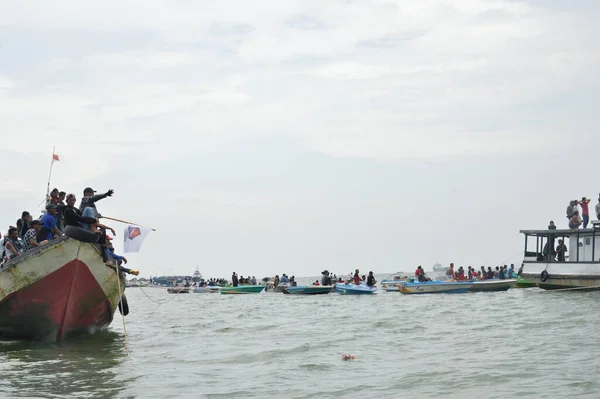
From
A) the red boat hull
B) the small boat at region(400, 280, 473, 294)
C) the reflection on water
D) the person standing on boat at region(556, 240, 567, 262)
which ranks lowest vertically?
the reflection on water

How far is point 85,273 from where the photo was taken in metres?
17.6

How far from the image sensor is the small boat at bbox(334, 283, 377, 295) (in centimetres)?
4638

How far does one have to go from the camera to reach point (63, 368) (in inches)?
567

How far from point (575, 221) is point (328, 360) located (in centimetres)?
2619

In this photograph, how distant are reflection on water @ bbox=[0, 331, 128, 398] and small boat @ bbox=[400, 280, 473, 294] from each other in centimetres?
2749

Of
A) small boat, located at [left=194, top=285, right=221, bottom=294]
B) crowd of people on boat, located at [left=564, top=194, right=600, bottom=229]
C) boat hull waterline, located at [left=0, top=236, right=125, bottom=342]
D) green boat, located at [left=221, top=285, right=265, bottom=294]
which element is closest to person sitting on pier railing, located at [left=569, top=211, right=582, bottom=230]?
crowd of people on boat, located at [left=564, top=194, right=600, bottom=229]

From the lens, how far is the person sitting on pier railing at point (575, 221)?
38.0 meters

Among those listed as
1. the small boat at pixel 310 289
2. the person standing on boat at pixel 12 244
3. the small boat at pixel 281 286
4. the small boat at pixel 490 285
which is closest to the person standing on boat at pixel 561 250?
the small boat at pixel 490 285

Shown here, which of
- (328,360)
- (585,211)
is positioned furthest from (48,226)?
(585,211)

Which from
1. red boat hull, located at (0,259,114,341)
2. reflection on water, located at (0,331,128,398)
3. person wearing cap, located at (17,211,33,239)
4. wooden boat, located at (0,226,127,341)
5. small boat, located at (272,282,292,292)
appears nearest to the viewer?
reflection on water, located at (0,331,128,398)

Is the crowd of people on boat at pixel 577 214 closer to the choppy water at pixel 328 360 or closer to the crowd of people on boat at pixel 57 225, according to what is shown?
the choppy water at pixel 328 360

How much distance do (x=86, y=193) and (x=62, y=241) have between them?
1389 millimetres

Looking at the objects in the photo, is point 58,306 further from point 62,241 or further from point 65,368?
point 65,368

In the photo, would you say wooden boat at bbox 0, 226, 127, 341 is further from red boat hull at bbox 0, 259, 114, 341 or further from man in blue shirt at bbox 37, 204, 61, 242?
man in blue shirt at bbox 37, 204, 61, 242
